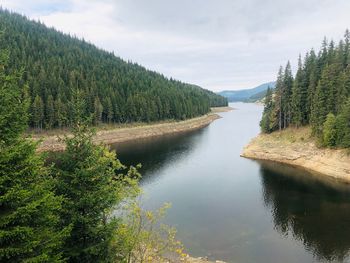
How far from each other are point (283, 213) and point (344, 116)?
2859 cm

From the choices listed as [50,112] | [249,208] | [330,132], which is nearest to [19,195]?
[249,208]

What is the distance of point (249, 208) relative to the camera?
42656 millimetres

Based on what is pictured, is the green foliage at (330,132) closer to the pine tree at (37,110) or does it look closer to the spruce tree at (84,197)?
the spruce tree at (84,197)

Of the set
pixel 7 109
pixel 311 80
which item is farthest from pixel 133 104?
pixel 7 109

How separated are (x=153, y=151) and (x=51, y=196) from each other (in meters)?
69.7

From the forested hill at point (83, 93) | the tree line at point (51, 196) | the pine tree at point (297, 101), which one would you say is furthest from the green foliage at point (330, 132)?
the forested hill at point (83, 93)

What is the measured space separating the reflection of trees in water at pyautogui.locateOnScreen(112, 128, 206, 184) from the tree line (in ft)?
125

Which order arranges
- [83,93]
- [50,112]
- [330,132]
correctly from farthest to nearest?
1. [50,112]
2. [83,93]
3. [330,132]

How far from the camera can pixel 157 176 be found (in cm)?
5844

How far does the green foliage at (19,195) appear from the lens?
38.4 ft

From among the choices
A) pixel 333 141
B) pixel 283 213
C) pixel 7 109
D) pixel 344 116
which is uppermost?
pixel 7 109

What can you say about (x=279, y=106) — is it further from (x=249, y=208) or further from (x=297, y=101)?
(x=249, y=208)

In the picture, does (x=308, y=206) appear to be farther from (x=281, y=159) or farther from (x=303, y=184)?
(x=281, y=159)

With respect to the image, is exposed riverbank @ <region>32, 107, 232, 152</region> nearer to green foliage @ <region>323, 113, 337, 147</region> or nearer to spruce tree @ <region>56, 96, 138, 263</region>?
green foliage @ <region>323, 113, 337, 147</region>
